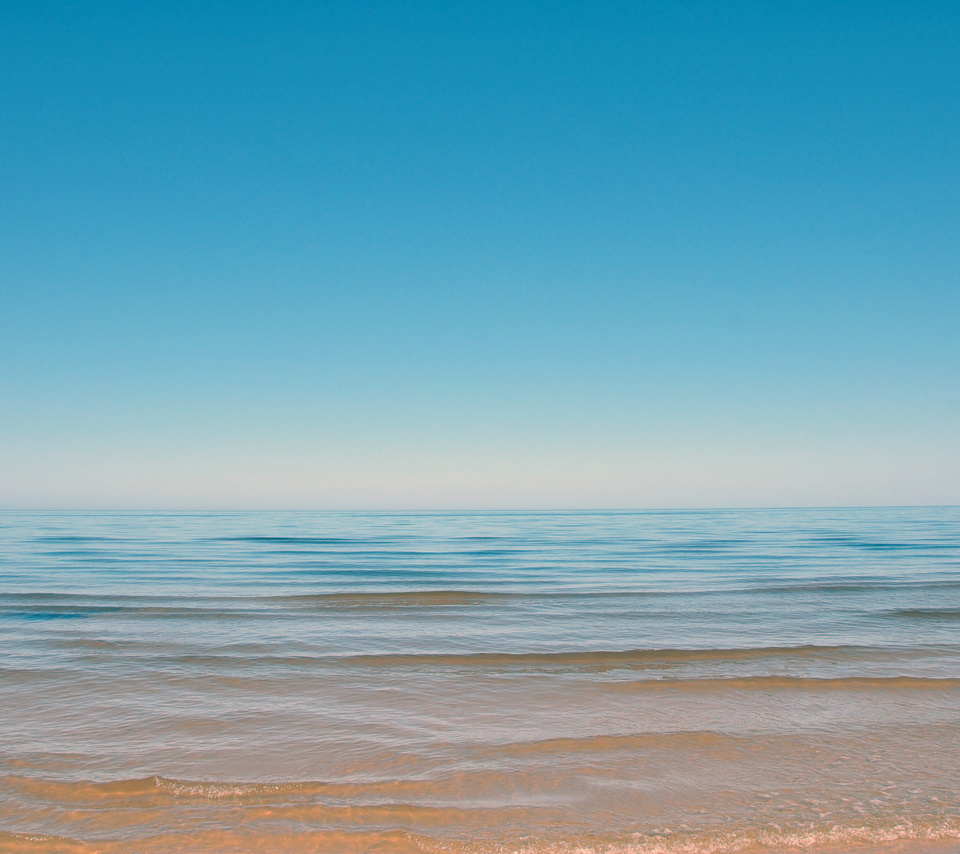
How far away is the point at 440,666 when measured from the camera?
30.6 feet

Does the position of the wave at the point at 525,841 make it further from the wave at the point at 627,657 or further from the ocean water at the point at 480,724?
the wave at the point at 627,657

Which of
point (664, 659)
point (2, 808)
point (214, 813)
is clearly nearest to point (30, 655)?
point (2, 808)

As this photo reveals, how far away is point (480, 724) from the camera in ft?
22.4

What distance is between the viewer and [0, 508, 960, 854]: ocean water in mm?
4668

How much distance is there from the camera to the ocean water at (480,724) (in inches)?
184

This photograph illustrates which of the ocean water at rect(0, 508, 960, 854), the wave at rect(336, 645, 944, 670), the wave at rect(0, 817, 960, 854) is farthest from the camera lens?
the wave at rect(336, 645, 944, 670)

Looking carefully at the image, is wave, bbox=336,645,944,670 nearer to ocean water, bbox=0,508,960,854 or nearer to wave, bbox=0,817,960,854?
ocean water, bbox=0,508,960,854

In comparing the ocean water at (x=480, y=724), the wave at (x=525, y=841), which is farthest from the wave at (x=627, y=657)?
the wave at (x=525, y=841)

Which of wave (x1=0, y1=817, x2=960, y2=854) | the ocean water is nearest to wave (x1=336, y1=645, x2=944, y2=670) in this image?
the ocean water

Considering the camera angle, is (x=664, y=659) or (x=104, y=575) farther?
(x=104, y=575)

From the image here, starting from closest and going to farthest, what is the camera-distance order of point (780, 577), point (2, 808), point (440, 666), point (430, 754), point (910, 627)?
point (2, 808) → point (430, 754) → point (440, 666) → point (910, 627) → point (780, 577)

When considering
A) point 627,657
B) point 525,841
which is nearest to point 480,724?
point 525,841

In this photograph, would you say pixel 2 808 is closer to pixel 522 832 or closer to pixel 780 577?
pixel 522 832

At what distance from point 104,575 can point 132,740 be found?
55.0ft
